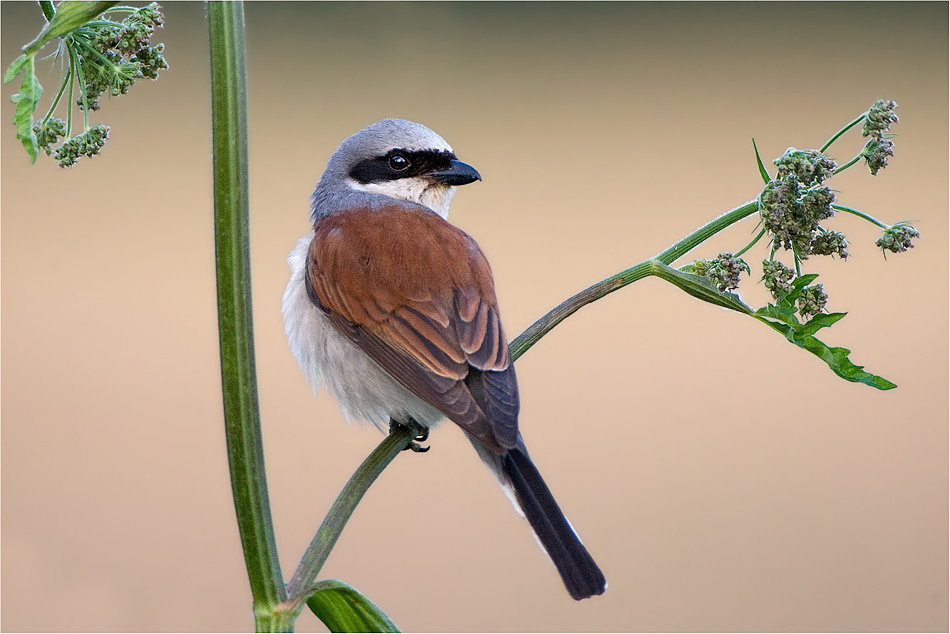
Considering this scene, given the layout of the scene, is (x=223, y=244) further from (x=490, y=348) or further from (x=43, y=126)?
(x=490, y=348)

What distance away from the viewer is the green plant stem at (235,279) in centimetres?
119

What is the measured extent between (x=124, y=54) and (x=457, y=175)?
1205mm

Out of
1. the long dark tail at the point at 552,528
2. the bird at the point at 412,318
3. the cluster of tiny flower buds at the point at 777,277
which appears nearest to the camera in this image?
the cluster of tiny flower buds at the point at 777,277

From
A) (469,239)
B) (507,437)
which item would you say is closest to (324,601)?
(507,437)

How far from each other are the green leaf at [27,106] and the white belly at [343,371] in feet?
3.35

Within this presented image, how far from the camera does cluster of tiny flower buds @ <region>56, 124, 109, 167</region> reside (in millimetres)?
1321

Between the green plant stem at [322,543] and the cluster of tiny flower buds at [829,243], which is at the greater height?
the cluster of tiny flower buds at [829,243]

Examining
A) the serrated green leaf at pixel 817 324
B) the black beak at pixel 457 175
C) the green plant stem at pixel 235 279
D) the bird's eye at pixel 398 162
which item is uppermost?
the bird's eye at pixel 398 162

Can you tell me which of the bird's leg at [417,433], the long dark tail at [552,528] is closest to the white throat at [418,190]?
the bird's leg at [417,433]

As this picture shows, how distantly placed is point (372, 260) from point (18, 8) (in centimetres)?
475

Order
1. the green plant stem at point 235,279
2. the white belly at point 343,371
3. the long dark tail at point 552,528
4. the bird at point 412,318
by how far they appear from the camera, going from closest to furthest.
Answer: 1. the green plant stem at point 235,279
2. the long dark tail at point 552,528
3. the bird at point 412,318
4. the white belly at point 343,371

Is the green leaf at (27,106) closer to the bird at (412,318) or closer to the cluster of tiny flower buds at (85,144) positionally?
the cluster of tiny flower buds at (85,144)

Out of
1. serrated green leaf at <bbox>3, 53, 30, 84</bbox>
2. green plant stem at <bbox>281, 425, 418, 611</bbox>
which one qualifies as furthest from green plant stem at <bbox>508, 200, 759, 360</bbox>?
serrated green leaf at <bbox>3, 53, 30, 84</bbox>

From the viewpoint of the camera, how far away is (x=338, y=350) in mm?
2264
